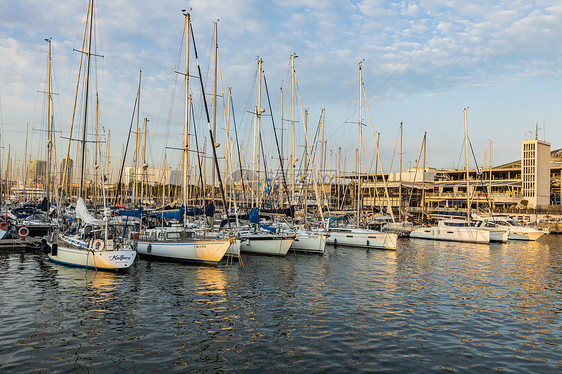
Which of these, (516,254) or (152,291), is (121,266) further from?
(516,254)

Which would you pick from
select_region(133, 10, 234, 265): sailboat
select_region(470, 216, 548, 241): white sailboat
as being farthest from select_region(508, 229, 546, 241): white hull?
select_region(133, 10, 234, 265): sailboat

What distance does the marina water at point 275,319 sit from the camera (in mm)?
12203

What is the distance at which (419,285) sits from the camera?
2380 centimetres

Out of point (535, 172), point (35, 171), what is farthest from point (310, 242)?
point (535, 172)

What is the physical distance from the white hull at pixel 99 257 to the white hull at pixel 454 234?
1647 inches

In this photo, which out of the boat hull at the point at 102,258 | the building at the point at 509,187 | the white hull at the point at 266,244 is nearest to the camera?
the boat hull at the point at 102,258

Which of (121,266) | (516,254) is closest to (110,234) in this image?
(121,266)

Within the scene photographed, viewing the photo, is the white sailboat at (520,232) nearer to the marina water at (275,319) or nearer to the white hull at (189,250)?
the marina water at (275,319)

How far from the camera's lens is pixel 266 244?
111 feet

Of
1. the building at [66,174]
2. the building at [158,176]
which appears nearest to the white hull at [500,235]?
the building at [158,176]

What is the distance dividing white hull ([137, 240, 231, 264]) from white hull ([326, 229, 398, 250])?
Result: 14.5 metres

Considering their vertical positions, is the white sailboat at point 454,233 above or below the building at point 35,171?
below

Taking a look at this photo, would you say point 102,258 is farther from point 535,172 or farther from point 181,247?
point 535,172

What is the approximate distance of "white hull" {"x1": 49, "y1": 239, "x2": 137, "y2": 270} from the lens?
24.7m
